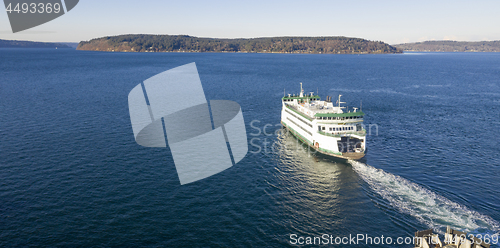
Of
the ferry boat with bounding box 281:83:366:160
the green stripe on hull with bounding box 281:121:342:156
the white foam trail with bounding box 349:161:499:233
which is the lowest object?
the white foam trail with bounding box 349:161:499:233

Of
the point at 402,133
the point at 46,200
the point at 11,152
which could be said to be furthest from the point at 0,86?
the point at 402,133

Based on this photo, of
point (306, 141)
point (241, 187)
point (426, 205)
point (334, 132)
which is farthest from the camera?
point (306, 141)

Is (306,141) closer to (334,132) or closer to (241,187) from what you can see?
(334,132)

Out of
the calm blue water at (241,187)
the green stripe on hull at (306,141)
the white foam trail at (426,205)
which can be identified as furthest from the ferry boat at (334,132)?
the white foam trail at (426,205)

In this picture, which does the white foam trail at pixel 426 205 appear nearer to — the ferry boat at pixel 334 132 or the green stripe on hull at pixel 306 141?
the ferry boat at pixel 334 132

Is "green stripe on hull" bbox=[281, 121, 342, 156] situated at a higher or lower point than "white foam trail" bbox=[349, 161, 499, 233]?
higher

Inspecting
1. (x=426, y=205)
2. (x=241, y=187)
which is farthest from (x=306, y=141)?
(x=426, y=205)

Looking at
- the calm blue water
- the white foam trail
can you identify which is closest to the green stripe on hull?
the calm blue water

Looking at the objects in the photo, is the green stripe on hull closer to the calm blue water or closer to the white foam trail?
the calm blue water

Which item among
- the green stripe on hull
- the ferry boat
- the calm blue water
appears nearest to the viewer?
the calm blue water
